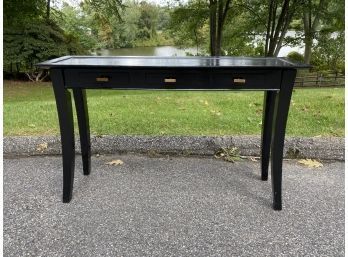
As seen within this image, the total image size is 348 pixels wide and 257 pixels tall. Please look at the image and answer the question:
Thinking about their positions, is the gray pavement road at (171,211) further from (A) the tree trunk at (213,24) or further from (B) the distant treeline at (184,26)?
(A) the tree trunk at (213,24)

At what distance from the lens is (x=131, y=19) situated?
1961 centimetres

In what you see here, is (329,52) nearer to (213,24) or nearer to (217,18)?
(217,18)

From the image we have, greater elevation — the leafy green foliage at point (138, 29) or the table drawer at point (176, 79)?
the leafy green foliage at point (138, 29)

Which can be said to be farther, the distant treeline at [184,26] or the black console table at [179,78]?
the distant treeline at [184,26]

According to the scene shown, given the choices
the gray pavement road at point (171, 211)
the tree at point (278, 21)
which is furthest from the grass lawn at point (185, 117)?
the tree at point (278, 21)

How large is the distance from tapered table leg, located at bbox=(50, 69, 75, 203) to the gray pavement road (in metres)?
0.15

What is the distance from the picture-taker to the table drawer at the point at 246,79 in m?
2.07

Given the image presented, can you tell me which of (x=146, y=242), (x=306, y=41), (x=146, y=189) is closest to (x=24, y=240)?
(x=146, y=242)

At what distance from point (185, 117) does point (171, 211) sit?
6.22ft

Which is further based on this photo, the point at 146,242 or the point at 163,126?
the point at 163,126

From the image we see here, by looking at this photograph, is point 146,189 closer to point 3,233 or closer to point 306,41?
point 3,233

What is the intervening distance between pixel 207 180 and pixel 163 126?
114 centimetres

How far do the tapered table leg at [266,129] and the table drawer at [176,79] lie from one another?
2.06 feet

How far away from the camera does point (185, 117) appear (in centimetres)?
411
